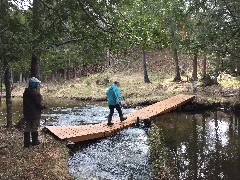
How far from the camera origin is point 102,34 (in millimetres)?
9883

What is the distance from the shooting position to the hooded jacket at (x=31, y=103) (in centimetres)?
1045

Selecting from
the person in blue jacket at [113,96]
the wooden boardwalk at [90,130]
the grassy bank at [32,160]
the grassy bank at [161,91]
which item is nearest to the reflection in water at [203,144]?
the wooden boardwalk at [90,130]

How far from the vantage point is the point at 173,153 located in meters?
11.0

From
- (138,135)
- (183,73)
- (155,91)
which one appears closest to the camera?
(138,135)

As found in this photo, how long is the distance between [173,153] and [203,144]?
1.70m

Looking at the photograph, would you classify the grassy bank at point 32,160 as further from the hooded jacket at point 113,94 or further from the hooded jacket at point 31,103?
the hooded jacket at point 113,94

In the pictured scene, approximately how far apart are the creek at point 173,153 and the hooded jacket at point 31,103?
1855 mm

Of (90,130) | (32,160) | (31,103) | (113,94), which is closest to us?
(32,160)

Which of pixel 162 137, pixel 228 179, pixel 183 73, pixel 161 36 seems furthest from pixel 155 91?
pixel 228 179

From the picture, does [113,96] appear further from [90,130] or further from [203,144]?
[203,144]

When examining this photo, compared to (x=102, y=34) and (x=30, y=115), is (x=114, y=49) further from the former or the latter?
(x=30, y=115)

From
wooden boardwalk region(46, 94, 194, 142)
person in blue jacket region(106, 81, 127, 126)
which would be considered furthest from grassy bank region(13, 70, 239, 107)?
person in blue jacket region(106, 81, 127, 126)

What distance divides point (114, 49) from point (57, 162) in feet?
12.5

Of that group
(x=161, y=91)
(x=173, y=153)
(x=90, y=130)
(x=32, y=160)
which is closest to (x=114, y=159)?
(x=173, y=153)
